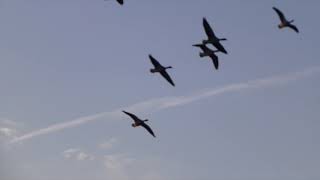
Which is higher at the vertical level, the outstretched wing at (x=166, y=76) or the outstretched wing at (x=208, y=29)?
the outstretched wing at (x=208, y=29)

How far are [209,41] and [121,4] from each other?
1086cm

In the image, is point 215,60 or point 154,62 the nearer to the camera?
point 154,62

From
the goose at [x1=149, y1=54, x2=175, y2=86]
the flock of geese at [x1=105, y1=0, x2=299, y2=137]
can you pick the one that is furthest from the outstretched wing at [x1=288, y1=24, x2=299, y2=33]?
the goose at [x1=149, y1=54, x2=175, y2=86]

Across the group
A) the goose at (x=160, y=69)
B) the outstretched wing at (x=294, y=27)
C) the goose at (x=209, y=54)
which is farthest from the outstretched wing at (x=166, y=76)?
the outstretched wing at (x=294, y=27)

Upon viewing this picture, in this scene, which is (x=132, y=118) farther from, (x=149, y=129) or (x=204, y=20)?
(x=204, y=20)

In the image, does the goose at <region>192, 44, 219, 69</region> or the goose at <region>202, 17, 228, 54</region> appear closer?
the goose at <region>202, 17, 228, 54</region>

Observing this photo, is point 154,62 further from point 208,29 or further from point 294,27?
point 294,27

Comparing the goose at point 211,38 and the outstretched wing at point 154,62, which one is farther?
the outstretched wing at point 154,62

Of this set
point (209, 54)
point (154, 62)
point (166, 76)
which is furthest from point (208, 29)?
point (166, 76)

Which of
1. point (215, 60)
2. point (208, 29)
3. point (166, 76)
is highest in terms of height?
point (208, 29)

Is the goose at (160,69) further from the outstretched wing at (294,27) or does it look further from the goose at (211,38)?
the outstretched wing at (294,27)

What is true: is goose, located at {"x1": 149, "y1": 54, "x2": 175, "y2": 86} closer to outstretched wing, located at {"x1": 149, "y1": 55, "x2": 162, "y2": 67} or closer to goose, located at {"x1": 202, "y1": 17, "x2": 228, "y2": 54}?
outstretched wing, located at {"x1": 149, "y1": 55, "x2": 162, "y2": 67}

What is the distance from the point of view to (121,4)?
69.6 m

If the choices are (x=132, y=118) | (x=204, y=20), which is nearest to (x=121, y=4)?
(x=204, y=20)
